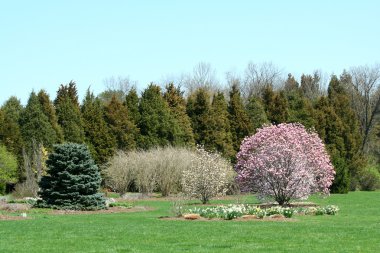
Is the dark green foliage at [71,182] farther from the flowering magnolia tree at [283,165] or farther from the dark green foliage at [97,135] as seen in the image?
the dark green foliage at [97,135]

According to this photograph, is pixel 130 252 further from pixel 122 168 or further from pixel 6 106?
pixel 6 106

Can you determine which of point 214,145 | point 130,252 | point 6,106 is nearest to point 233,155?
point 214,145

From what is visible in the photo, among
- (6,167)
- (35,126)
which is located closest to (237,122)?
(35,126)

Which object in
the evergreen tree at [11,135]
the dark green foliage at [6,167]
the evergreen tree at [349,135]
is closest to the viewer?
the dark green foliage at [6,167]

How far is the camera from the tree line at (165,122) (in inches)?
1882

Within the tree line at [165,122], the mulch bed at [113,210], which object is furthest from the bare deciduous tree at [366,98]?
the mulch bed at [113,210]

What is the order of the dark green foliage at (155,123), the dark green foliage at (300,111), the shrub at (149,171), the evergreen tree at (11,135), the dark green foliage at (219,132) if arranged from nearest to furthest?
the shrub at (149,171) < the evergreen tree at (11,135) < the dark green foliage at (155,123) < the dark green foliage at (219,132) < the dark green foliage at (300,111)

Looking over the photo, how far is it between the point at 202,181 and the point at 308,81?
55129 millimetres

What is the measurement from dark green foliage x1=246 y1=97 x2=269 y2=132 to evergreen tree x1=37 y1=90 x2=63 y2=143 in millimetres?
15029

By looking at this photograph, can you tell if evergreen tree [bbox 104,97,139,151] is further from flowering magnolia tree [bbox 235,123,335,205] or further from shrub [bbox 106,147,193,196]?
flowering magnolia tree [bbox 235,123,335,205]

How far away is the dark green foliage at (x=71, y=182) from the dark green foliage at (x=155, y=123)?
65.7 ft

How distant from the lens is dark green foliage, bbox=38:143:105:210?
29688 mm

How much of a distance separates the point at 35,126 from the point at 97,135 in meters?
4.45

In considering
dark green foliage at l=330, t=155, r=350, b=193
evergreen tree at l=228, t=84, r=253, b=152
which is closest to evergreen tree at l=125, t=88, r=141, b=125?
evergreen tree at l=228, t=84, r=253, b=152
